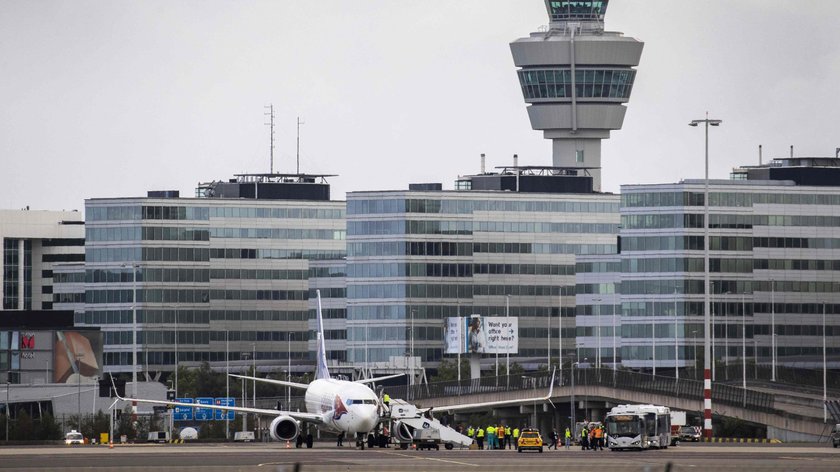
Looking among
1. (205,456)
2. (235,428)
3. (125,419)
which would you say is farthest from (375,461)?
(235,428)

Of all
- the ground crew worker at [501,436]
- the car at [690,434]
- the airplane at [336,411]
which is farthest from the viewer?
the car at [690,434]

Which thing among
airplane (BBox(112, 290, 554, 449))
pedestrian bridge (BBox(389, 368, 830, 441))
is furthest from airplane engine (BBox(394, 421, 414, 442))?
pedestrian bridge (BBox(389, 368, 830, 441))

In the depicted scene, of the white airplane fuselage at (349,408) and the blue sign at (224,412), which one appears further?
the blue sign at (224,412)

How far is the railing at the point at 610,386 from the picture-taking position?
152875 mm

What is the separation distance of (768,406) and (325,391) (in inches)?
1631

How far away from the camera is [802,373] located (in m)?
187

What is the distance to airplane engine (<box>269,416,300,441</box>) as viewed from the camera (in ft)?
405

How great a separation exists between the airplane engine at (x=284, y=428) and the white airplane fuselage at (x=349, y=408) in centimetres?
180

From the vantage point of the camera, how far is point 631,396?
163250 mm

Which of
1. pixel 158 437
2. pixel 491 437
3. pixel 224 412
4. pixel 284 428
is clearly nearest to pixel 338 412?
pixel 284 428

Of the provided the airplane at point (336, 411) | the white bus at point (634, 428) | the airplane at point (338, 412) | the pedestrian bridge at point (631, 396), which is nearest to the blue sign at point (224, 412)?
the pedestrian bridge at point (631, 396)

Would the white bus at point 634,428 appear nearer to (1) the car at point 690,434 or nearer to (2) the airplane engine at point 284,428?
(2) the airplane engine at point 284,428

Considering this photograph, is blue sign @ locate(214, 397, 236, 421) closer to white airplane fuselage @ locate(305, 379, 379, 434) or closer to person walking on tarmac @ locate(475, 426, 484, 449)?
person walking on tarmac @ locate(475, 426, 484, 449)

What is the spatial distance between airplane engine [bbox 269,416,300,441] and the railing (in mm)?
41545
